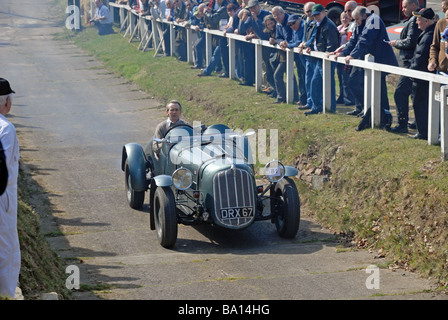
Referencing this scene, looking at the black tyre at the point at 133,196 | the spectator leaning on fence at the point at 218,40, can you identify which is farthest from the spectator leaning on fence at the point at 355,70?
the spectator leaning on fence at the point at 218,40

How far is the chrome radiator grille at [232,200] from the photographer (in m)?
9.75

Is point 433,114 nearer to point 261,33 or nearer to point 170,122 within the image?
point 170,122

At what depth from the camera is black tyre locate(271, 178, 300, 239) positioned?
9969 millimetres

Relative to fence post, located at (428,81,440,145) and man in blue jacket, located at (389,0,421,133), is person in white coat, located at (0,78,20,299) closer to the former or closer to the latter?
fence post, located at (428,81,440,145)

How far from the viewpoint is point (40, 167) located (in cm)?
1448

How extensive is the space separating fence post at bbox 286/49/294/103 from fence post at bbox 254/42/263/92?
1.71 m

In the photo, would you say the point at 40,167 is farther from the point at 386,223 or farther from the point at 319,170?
the point at 386,223

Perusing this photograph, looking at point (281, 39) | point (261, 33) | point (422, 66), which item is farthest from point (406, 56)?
point (261, 33)

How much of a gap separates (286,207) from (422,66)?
332 cm

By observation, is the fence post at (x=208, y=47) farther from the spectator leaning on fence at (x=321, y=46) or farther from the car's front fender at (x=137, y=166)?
the car's front fender at (x=137, y=166)

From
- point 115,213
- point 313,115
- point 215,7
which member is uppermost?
point 215,7

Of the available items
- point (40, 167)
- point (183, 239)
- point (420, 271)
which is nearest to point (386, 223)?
point (420, 271)
